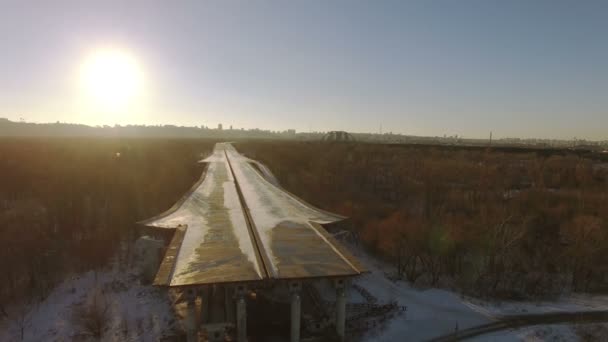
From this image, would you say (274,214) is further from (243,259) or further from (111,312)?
(111,312)

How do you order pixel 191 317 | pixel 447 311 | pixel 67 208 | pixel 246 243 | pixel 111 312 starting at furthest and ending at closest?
pixel 67 208, pixel 111 312, pixel 447 311, pixel 246 243, pixel 191 317

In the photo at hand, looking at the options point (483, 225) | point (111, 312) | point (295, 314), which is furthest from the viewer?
point (483, 225)

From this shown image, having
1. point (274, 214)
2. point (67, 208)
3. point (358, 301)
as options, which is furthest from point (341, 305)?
point (67, 208)

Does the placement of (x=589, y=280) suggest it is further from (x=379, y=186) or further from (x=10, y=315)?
(x=10, y=315)

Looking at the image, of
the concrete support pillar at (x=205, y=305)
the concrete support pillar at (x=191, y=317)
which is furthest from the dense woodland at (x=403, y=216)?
the concrete support pillar at (x=191, y=317)

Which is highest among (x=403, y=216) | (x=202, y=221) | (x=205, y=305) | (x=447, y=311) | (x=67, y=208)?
(x=202, y=221)

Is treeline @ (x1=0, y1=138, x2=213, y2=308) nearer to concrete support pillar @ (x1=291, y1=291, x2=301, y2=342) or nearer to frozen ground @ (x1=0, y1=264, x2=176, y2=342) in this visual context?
frozen ground @ (x1=0, y1=264, x2=176, y2=342)
